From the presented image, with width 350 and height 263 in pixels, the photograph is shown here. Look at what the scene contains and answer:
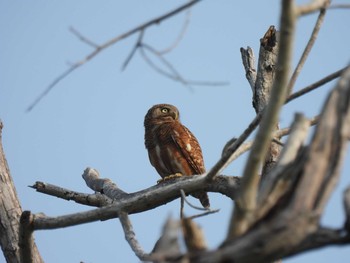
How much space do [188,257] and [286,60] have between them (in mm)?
1096

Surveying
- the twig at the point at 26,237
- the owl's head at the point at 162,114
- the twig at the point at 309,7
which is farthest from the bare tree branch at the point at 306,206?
the owl's head at the point at 162,114

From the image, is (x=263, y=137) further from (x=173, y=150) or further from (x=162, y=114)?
(x=162, y=114)

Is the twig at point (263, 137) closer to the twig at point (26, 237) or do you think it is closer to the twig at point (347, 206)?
the twig at point (347, 206)

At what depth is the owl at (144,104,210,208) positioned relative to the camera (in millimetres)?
10414

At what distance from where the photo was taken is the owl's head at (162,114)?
11.5 metres

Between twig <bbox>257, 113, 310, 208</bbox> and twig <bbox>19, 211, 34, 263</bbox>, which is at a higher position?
twig <bbox>19, 211, 34, 263</bbox>

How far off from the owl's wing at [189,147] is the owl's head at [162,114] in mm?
680

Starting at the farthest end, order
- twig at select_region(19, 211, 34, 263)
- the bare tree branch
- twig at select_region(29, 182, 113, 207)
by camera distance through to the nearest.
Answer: twig at select_region(29, 182, 113, 207)
twig at select_region(19, 211, 34, 263)
the bare tree branch

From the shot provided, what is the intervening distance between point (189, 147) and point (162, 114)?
4.61ft

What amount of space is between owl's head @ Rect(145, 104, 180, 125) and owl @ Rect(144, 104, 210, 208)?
0.72 feet

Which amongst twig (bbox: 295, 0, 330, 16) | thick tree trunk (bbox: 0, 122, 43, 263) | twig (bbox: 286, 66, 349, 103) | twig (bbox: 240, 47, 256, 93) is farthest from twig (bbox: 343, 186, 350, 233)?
twig (bbox: 240, 47, 256, 93)

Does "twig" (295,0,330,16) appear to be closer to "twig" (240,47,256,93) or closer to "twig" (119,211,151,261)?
"twig" (119,211,151,261)

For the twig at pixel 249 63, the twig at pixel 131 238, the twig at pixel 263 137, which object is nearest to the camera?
the twig at pixel 263 137

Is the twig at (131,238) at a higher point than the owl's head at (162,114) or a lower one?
lower
